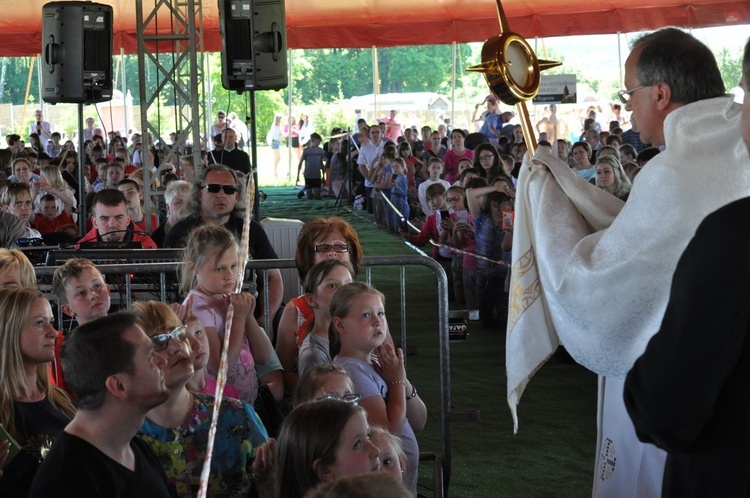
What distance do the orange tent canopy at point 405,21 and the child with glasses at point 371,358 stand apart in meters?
20.7

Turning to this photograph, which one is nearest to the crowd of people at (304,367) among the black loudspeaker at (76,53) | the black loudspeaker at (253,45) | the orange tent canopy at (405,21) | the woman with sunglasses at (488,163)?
the black loudspeaker at (253,45)

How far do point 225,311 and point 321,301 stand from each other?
1.58 feet

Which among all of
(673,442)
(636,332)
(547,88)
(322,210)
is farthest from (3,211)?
(322,210)

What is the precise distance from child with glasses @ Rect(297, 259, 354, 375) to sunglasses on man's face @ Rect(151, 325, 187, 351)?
139 cm

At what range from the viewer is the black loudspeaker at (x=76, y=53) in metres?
11.5

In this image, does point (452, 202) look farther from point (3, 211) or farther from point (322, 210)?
point (322, 210)

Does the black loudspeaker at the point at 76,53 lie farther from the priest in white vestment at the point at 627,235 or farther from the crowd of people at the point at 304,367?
the priest in white vestment at the point at 627,235

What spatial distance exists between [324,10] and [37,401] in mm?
22888

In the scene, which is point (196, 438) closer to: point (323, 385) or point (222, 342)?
point (323, 385)

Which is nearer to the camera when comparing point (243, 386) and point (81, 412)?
point (81, 412)

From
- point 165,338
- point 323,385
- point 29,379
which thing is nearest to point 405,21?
point 323,385

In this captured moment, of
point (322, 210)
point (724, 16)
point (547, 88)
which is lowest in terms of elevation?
point (322, 210)

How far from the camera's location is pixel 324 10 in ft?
84.0

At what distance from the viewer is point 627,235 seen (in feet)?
9.37
